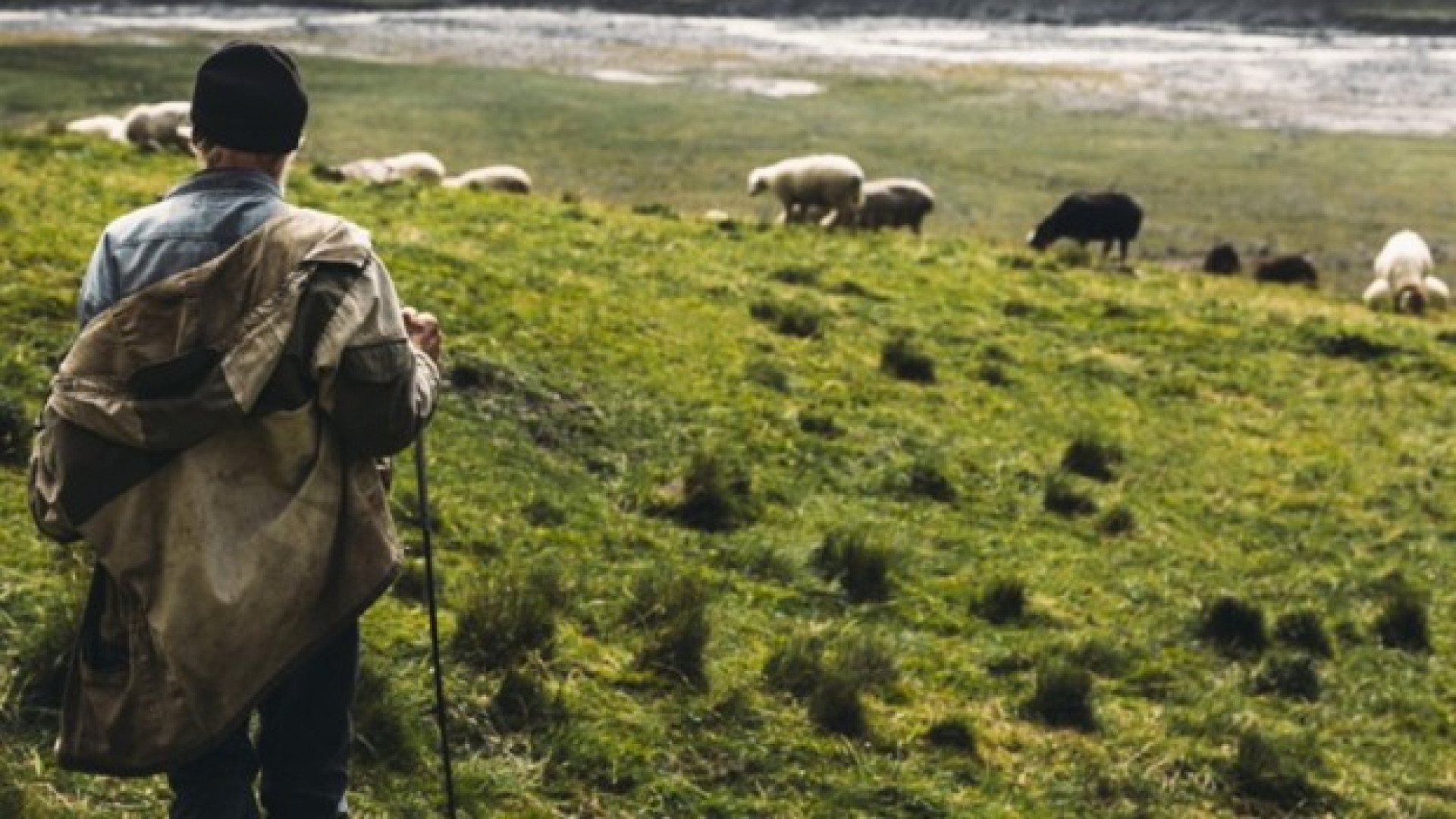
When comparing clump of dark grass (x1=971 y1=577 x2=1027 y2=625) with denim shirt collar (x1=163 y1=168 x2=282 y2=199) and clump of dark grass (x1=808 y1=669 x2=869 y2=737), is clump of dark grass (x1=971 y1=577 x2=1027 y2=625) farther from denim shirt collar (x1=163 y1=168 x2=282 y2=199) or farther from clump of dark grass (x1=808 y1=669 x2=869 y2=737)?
denim shirt collar (x1=163 y1=168 x2=282 y2=199)

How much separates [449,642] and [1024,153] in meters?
43.9

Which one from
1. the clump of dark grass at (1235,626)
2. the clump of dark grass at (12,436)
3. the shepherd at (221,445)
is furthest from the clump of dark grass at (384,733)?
the clump of dark grass at (1235,626)

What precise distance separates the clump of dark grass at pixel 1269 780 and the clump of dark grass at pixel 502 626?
320 cm

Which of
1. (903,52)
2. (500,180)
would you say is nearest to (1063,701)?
(500,180)

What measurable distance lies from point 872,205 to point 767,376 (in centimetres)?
1671

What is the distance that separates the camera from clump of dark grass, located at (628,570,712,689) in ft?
24.0

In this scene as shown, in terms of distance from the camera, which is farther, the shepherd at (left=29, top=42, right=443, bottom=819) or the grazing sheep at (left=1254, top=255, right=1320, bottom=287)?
the grazing sheep at (left=1254, top=255, right=1320, bottom=287)

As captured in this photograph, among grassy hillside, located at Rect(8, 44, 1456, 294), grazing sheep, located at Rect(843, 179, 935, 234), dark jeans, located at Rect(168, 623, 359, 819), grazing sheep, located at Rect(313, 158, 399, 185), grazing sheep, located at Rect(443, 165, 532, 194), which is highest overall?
dark jeans, located at Rect(168, 623, 359, 819)

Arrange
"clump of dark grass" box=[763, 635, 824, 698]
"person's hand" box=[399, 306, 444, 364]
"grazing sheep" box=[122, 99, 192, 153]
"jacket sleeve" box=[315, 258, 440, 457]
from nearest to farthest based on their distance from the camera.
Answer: "jacket sleeve" box=[315, 258, 440, 457], "person's hand" box=[399, 306, 444, 364], "clump of dark grass" box=[763, 635, 824, 698], "grazing sheep" box=[122, 99, 192, 153]

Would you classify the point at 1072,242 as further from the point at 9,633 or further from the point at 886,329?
the point at 9,633

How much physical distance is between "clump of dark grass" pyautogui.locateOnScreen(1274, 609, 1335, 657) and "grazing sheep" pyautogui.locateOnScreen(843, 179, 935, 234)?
19.7 m

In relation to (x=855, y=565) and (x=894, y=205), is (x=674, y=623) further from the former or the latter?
(x=894, y=205)

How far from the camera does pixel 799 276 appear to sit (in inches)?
675

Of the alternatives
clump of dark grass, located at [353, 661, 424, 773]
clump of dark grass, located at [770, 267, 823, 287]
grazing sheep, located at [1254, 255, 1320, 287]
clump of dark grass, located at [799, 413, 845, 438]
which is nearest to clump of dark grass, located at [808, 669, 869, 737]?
clump of dark grass, located at [353, 661, 424, 773]
